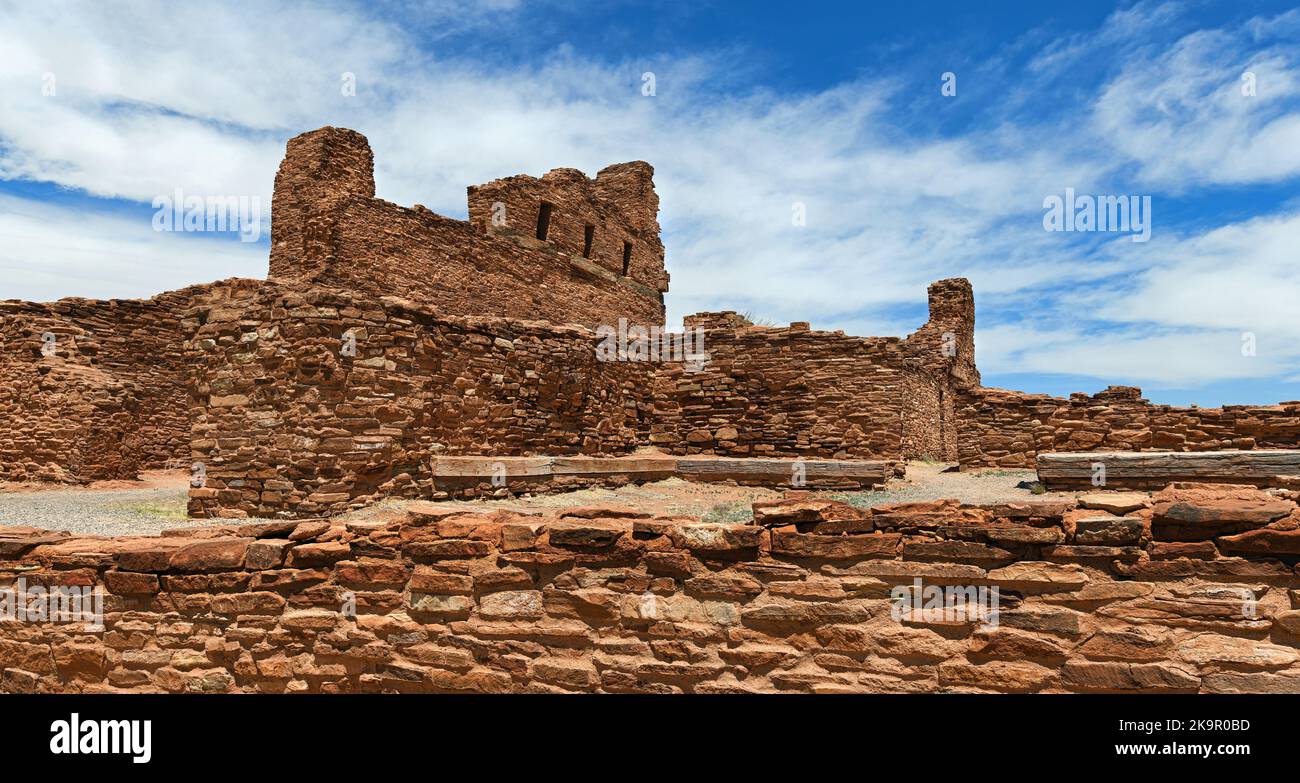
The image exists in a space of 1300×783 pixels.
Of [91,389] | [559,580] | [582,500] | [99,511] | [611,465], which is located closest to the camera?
[559,580]

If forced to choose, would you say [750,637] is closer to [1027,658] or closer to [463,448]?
[1027,658]

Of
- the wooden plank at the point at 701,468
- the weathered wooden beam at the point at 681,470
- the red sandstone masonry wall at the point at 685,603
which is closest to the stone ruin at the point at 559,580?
the red sandstone masonry wall at the point at 685,603

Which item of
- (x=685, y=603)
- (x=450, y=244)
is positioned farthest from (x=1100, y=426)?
(x=450, y=244)

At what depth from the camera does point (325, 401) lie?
34.3 feet

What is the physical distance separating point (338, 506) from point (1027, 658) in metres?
9.24

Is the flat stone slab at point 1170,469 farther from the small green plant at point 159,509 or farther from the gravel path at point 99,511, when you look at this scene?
the small green plant at point 159,509

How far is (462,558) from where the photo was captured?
4719 mm

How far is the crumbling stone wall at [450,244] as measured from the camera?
62.5 feet

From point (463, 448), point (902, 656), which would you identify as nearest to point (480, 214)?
point (463, 448)

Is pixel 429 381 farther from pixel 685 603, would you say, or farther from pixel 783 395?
pixel 685 603

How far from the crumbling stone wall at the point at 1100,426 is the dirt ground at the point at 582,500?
3.18ft

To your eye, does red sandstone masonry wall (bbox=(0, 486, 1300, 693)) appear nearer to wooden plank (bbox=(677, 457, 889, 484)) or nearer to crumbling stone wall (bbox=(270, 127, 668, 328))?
wooden plank (bbox=(677, 457, 889, 484))

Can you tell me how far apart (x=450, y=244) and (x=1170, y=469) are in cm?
1809

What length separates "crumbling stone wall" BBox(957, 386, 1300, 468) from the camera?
14.0 metres
